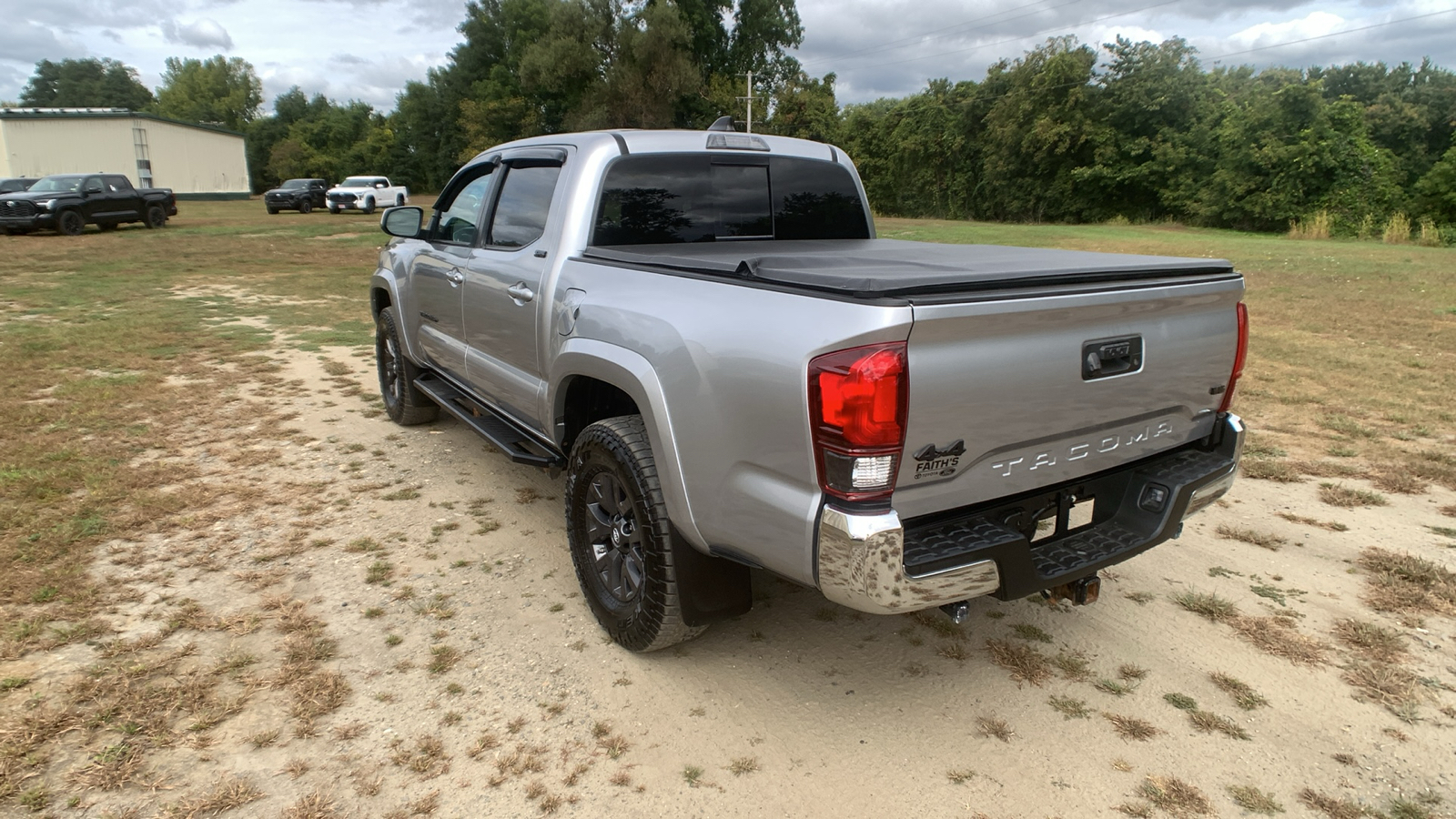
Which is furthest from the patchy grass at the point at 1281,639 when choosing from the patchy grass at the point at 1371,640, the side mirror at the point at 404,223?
the side mirror at the point at 404,223

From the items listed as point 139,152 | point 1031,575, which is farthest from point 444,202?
point 139,152

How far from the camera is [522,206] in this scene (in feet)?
13.7

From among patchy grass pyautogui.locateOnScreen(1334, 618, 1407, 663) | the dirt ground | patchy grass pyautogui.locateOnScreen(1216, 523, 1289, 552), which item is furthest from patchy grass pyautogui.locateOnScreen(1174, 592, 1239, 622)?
patchy grass pyautogui.locateOnScreen(1216, 523, 1289, 552)

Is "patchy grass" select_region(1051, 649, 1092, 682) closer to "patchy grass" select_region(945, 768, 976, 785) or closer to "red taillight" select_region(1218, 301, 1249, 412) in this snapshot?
"patchy grass" select_region(945, 768, 976, 785)

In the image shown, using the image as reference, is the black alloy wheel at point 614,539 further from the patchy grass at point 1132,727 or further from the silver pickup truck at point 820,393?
the patchy grass at point 1132,727

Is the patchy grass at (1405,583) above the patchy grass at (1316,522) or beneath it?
beneath

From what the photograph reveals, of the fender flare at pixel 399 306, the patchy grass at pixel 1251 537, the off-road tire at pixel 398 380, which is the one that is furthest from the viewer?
the off-road tire at pixel 398 380

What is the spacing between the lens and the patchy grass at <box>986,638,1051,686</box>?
124 inches

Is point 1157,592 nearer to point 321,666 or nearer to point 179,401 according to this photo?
point 321,666

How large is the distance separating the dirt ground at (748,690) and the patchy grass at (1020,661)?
15mm

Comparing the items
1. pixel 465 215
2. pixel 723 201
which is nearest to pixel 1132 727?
pixel 723 201

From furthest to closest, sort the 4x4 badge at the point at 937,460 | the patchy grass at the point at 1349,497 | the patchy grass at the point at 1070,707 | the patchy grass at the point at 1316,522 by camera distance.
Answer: the patchy grass at the point at 1349,497, the patchy grass at the point at 1316,522, the patchy grass at the point at 1070,707, the 4x4 badge at the point at 937,460

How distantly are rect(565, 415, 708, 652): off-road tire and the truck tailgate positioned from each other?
934 millimetres

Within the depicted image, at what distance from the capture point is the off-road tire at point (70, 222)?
21703 mm
